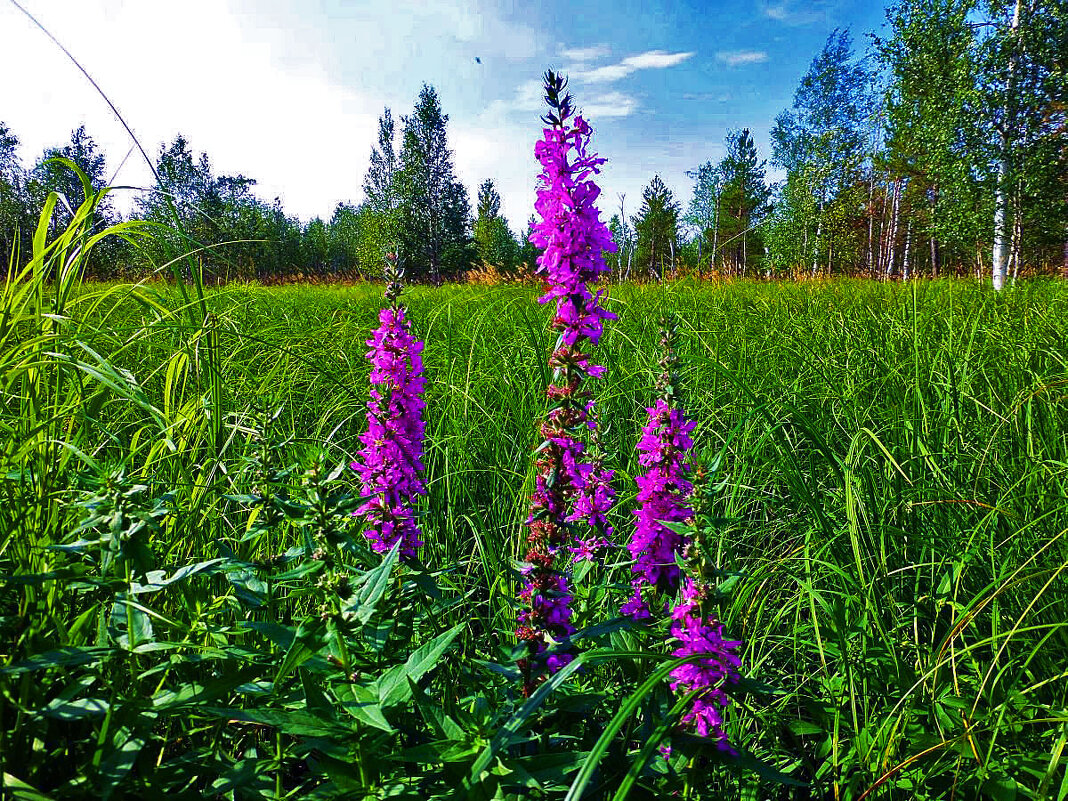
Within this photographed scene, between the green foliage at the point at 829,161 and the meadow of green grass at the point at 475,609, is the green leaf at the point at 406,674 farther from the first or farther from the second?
the green foliage at the point at 829,161

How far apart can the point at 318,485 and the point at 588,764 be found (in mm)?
620

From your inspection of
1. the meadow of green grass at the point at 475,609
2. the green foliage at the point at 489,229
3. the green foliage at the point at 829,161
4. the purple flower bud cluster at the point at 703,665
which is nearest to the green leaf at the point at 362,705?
the meadow of green grass at the point at 475,609

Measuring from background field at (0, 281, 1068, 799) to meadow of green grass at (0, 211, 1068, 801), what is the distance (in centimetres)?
2

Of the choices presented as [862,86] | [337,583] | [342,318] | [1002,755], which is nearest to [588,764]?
[337,583]

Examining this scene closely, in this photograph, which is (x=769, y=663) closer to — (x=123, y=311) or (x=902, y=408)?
(x=902, y=408)

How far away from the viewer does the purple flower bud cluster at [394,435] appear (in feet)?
4.47

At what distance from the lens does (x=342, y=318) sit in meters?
5.10

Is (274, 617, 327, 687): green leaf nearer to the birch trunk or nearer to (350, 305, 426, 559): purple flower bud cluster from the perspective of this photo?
(350, 305, 426, 559): purple flower bud cluster

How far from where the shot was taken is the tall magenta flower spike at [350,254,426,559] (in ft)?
4.47

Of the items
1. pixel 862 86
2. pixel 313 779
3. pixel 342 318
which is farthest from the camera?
pixel 862 86

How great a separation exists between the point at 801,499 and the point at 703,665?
100 centimetres

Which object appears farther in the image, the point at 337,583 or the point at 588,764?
the point at 337,583

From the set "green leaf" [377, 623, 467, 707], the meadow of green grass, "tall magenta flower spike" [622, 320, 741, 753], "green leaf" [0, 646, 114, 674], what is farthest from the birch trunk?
"green leaf" [0, 646, 114, 674]

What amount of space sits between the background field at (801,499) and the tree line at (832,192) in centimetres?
65
